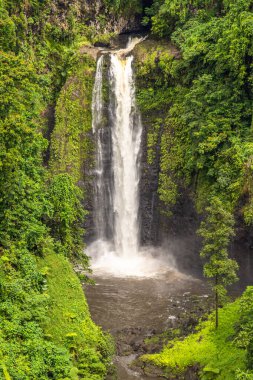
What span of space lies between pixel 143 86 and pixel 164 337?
60.9ft

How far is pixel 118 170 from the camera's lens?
3297cm

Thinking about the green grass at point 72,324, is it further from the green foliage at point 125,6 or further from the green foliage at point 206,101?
the green foliage at point 125,6

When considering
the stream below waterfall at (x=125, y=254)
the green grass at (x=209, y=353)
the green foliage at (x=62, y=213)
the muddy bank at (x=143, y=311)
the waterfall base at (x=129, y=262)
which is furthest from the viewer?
the waterfall base at (x=129, y=262)

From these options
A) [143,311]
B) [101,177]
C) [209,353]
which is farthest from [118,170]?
[209,353]

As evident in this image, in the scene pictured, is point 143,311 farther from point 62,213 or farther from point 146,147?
point 146,147

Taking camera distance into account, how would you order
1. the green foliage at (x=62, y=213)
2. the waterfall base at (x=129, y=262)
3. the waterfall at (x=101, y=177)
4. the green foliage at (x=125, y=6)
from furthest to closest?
the green foliage at (x=125, y=6), the waterfall at (x=101, y=177), the waterfall base at (x=129, y=262), the green foliage at (x=62, y=213)

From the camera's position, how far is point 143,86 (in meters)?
34.0

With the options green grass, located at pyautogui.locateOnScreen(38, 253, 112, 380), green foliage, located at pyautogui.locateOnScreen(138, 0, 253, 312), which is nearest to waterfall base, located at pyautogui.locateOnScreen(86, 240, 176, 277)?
green foliage, located at pyautogui.locateOnScreen(138, 0, 253, 312)

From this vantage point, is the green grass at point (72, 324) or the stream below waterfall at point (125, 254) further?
the stream below waterfall at point (125, 254)

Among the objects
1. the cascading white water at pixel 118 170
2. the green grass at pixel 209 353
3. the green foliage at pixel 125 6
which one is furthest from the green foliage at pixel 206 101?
the green foliage at pixel 125 6

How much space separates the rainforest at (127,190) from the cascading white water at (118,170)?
9cm

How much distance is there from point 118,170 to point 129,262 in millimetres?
6294

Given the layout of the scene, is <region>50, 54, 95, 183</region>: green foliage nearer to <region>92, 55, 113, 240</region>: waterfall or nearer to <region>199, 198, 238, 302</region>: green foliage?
<region>92, 55, 113, 240</region>: waterfall

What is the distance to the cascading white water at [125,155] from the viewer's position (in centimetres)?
3238
